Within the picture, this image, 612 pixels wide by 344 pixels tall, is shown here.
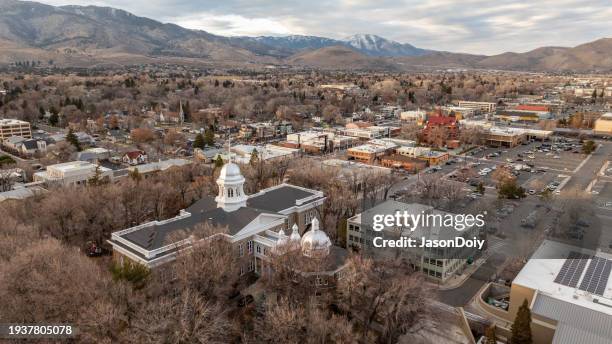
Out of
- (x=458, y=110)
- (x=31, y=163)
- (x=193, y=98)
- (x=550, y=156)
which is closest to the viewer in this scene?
(x=31, y=163)

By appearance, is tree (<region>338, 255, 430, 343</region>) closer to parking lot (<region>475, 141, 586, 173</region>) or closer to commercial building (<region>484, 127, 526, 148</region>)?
parking lot (<region>475, 141, 586, 173</region>)

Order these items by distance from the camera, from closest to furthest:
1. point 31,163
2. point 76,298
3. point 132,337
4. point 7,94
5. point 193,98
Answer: point 132,337
point 76,298
point 31,163
point 7,94
point 193,98

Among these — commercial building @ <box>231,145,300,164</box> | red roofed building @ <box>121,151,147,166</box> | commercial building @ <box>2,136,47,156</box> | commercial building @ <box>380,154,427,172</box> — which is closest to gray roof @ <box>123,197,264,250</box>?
commercial building @ <box>231,145,300,164</box>

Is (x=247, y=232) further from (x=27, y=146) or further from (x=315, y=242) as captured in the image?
(x=27, y=146)

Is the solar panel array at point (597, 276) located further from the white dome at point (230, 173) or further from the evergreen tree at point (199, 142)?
the evergreen tree at point (199, 142)

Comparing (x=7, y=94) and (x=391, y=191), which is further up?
(x=7, y=94)

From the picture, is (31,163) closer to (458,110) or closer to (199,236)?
(199,236)

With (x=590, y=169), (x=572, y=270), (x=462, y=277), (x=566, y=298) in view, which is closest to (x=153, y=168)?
(x=462, y=277)

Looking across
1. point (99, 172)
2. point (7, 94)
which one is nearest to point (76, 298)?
point (99, 172)
